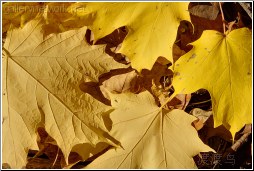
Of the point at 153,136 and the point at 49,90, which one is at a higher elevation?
the point at 49,90

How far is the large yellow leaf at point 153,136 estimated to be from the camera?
104 cm

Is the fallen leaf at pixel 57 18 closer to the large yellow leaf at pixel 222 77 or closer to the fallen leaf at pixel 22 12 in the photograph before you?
the fallen leaf at pixel 22 12

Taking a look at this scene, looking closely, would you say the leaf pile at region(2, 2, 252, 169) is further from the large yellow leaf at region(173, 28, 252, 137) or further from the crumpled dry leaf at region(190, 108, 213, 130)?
the crumpled dry leaf at region(190, 108, 213, 130)

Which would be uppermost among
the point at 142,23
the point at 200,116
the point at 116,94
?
the point at 142,23

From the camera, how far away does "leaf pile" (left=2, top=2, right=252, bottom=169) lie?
39.6 inches

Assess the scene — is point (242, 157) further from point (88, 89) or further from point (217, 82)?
point (88, 89)

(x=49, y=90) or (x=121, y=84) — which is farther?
(x=121, y=84)

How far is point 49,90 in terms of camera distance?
101 centimetres

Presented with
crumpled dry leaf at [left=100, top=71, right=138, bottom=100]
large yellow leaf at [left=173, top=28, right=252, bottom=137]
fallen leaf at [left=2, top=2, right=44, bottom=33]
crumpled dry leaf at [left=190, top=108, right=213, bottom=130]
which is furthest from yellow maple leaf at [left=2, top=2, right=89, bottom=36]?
crumpled dry leaf at [left=190, top=108, right=213, bottom=130]

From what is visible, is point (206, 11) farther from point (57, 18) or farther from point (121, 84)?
point (57, 18)

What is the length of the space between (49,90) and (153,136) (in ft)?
1.02

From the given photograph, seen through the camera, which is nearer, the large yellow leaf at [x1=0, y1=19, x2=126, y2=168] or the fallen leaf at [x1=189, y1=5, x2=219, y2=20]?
the large yellow leaf at [x1=0, y1=19, x2=126, y2=168]

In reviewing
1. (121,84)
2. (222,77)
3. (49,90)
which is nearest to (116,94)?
(121,84)

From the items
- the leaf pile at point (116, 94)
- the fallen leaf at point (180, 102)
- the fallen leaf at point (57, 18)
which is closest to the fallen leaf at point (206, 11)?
the leaf pile at point (116, 94)
